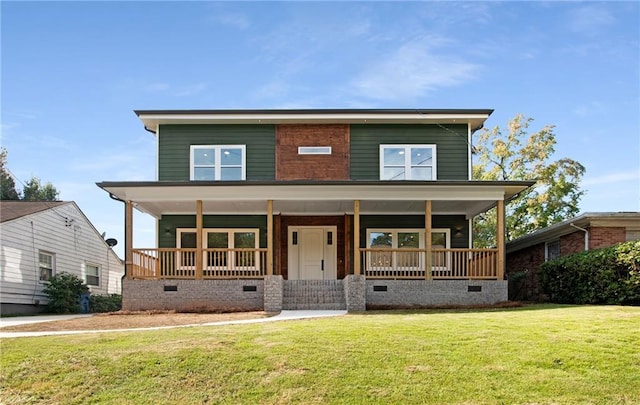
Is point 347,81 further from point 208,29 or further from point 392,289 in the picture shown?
point 392,289

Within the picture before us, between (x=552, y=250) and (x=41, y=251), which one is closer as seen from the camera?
(x=552, y=250)

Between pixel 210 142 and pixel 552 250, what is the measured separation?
12.3 m

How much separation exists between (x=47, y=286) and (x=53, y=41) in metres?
9.35

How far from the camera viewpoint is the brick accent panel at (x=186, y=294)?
59.3 ft

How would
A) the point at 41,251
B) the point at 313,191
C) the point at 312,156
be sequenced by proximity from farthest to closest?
the point at 41,251
the point at 312,156
the point at 313,191

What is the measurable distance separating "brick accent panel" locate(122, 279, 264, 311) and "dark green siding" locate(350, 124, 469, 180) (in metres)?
6.13

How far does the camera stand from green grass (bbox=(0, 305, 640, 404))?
26.9 feet

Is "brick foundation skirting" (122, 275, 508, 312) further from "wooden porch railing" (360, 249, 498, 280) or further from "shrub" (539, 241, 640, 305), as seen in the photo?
"shrub" (539, 241, 640, 305)

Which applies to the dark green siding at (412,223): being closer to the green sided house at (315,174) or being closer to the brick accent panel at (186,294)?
the green sided house at (315,174)

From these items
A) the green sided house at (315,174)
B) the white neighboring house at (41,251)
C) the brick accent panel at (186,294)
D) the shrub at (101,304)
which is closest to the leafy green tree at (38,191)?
the white neighboring house at (41,251)

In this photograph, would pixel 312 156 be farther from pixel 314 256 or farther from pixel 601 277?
pixel 601 277

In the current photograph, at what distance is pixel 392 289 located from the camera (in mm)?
17984

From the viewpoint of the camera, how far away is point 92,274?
2783 centimetres

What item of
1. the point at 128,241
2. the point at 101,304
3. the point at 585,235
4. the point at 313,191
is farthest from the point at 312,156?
the point at 101,304
